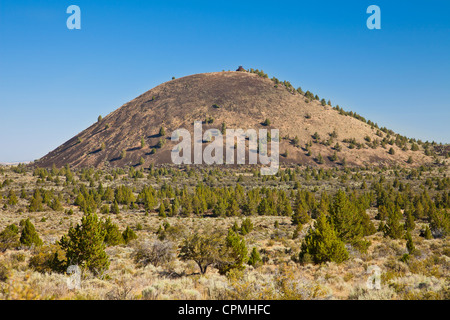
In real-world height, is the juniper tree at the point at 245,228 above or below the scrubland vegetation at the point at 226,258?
below

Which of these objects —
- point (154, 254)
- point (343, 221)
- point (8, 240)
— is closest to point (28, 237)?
point (8, 240)

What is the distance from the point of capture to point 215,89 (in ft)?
562

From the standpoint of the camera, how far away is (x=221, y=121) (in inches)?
5620

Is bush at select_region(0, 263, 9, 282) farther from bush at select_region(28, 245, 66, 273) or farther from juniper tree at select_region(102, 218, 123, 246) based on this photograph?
juniper tree at select_region(102, 218, 123, 246)

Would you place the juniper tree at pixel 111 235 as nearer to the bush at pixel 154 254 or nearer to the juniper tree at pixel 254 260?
the bush at pixel 154 254

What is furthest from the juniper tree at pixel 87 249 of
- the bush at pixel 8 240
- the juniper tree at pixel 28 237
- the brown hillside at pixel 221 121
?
the brown hillside at pixel 221 121

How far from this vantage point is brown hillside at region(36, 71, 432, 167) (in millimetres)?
127062

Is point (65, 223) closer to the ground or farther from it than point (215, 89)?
closer to the ground

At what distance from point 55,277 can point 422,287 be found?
16.1 metres

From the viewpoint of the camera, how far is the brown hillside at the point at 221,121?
127062 mm

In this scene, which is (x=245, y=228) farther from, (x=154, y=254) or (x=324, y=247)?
(x=154, y=254)

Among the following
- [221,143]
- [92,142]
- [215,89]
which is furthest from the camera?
[215,89]

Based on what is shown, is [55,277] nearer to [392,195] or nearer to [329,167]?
[392,195]
